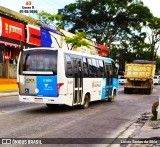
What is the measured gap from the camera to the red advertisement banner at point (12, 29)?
3291cm

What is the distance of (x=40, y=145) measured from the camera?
29.5ft

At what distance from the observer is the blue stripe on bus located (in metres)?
15.1

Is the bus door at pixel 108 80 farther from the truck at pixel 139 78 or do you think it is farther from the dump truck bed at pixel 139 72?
the dump truck bed at pixel 139 72

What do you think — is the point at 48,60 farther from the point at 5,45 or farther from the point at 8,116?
the point at 5,45

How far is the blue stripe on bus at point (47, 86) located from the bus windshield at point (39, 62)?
250mm

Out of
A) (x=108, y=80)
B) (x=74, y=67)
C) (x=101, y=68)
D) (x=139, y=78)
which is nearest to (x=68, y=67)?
(x=74, y=67)

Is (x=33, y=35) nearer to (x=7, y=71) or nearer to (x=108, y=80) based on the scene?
(x=7, y=71)

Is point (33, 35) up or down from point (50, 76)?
up

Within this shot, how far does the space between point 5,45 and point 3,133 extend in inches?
934

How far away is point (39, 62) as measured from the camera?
15.4 meters

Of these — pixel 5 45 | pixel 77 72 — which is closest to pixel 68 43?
pixel 5 45

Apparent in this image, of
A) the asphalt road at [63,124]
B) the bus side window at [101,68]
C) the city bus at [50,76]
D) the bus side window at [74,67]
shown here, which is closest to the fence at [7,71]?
the bus side window at [101,68]

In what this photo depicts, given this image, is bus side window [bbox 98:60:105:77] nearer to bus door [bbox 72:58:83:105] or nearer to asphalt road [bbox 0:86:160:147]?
bus door [bbox 72:58:83:105]

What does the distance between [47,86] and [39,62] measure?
103cm
